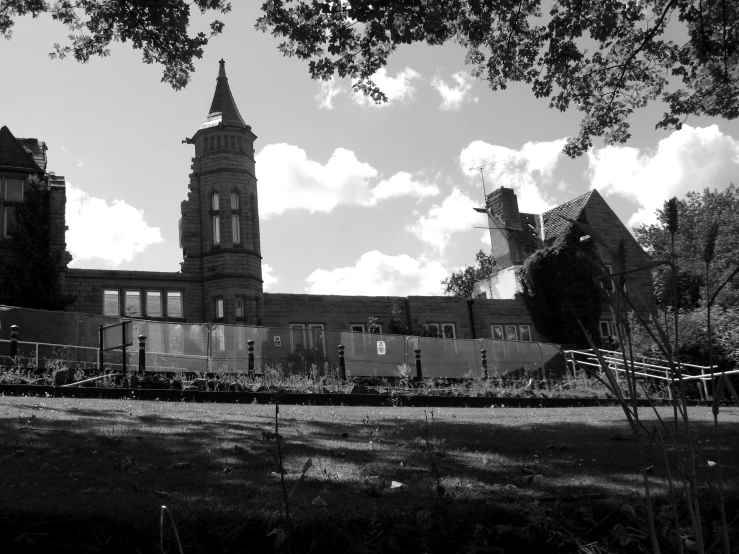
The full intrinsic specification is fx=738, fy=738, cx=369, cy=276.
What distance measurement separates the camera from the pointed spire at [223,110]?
34.5m

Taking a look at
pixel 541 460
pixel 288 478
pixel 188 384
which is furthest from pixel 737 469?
pixel 188 384

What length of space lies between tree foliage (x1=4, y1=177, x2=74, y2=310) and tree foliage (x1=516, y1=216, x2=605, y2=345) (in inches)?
842

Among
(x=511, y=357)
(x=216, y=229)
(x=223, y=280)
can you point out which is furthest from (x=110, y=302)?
(x=511, y=357)

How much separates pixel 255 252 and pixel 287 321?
3443 millimetres

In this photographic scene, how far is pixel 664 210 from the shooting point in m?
1.84

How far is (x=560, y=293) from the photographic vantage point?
35.6 m

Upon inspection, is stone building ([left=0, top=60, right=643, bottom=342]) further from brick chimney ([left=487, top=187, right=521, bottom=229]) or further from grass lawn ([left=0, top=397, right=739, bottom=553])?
grass lawn ([left=0, top=397, right=739, bottom=553])

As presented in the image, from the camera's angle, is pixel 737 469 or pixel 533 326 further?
pixel 533 326

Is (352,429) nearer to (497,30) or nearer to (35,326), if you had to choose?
(497,30)

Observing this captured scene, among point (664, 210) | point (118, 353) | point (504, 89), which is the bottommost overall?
point (664, 210)

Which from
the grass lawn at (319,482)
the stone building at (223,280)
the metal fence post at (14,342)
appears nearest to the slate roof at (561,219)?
the stone building at (223,280)

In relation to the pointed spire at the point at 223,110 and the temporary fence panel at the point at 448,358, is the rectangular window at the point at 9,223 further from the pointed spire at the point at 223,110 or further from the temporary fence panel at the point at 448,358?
the temporary fence panel at the point at 448,358

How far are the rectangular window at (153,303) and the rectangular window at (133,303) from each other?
369 mm

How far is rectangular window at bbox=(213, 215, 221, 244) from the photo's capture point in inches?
1305
